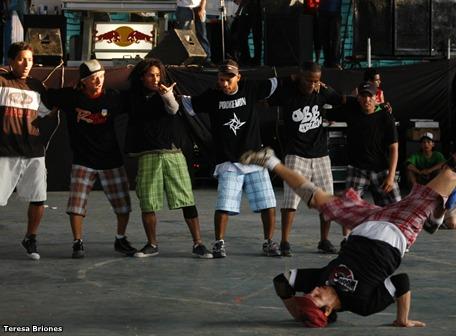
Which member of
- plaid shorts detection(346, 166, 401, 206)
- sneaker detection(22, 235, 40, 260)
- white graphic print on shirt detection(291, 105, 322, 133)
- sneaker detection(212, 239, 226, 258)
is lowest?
sneaker detection(212, 239, 226, 258)

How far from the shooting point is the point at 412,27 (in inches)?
693

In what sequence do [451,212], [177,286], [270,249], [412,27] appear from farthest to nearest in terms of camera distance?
[412,27], [270,249], [451,212], [177,286]

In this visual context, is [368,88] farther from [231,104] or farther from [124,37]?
[124,37]

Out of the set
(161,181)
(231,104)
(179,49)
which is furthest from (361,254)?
(179,49)

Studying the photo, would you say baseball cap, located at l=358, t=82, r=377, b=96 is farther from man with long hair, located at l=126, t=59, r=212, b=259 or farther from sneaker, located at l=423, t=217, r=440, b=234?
sneaker, located at l=423, t=217, r=440, b=234

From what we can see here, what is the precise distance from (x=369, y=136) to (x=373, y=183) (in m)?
0.47

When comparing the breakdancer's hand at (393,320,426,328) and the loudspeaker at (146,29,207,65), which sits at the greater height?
the loudspeaker at (146,29,207,65)

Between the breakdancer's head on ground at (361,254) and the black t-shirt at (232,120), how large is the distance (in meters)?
2.96

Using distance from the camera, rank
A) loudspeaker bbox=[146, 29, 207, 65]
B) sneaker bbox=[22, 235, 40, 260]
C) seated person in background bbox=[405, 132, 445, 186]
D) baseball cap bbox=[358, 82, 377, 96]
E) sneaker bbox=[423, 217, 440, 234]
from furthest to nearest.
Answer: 1. loudspeaker bbox=[146, 29, 207, 65]
2. seated person in background bbox=[405, 132, 445, 186]
3. baseball cap bbox=[358, 82, 377, 96]
4. sneaker bbox=[22, 235, 40, 260]
5. sneaker bbox=[423, 217, 440, 234]

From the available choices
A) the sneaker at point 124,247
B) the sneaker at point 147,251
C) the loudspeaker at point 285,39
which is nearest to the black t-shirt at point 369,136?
the sneaker at point 147,251

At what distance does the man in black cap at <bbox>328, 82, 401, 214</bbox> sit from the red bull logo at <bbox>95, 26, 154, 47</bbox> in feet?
22.2

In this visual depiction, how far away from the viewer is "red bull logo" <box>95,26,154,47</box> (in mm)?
16906

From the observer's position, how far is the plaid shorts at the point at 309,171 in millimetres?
10320

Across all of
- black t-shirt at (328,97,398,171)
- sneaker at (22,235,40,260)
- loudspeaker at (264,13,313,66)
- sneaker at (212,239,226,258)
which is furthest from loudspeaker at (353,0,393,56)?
sneaker at (22,235,40,260)
